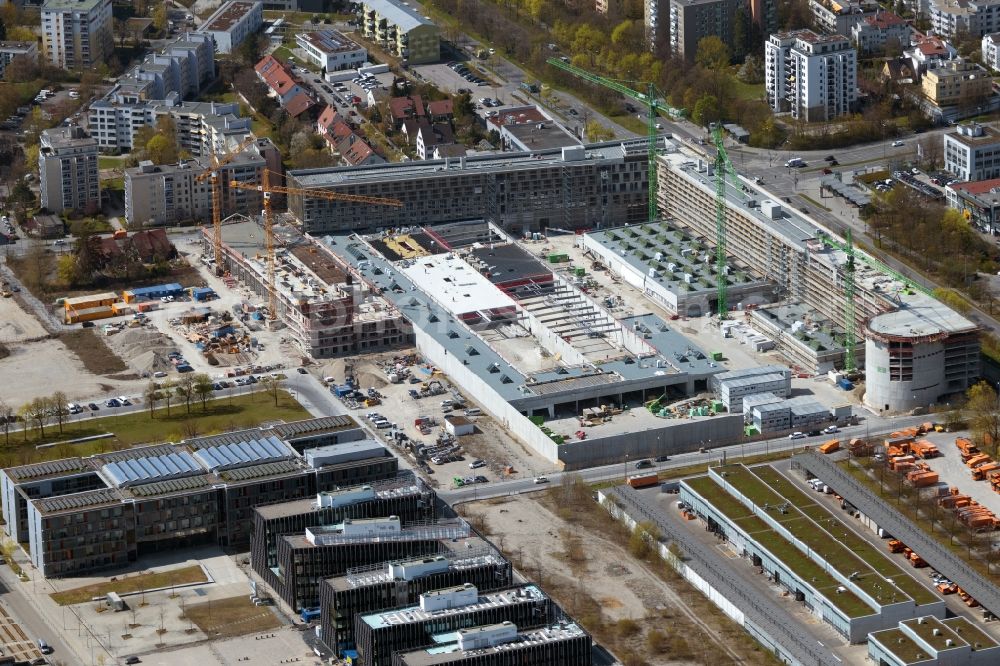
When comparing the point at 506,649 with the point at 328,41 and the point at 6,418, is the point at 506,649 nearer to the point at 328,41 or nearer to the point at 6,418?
the point at 6,418

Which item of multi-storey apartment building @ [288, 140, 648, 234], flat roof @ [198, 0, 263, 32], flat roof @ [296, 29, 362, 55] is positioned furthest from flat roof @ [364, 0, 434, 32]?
multi-storey apartment building @ [288, 140, 648, 234]

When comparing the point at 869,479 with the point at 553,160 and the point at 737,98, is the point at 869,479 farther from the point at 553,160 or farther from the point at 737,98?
the point at 737,98

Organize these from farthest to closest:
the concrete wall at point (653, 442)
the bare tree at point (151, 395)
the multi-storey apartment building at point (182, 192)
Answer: the multi-storey apartment building at point (182, 192)
the bare tree at point (151, 395)
the concrete wall at point (653, 442)

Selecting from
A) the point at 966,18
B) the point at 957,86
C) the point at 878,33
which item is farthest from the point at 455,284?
the point at 966,18

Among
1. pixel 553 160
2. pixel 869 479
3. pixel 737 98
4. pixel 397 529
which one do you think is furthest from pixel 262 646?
pixel 737 98

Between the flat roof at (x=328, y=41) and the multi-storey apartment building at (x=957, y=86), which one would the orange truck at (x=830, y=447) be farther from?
the flat roof at (x=328, y=41)

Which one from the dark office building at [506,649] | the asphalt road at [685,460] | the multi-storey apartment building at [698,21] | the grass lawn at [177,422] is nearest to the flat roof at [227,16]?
the multi-storey apartment building at [698,21]
